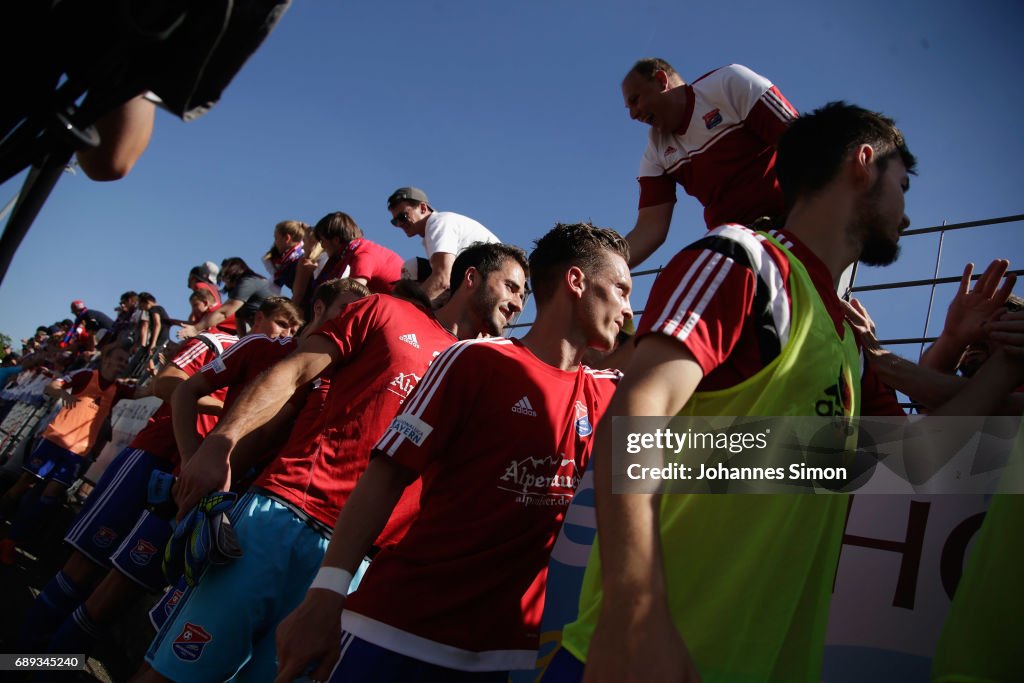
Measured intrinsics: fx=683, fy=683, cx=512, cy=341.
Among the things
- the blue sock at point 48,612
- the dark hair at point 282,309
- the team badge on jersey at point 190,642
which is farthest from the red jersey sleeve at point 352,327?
the blue sock at point 48,612

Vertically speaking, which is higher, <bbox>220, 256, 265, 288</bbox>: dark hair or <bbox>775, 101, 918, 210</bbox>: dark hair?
<bbox>220, 256, 265, 288</bbox>: dark hair

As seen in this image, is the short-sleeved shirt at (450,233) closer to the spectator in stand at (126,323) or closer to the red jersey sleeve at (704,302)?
the red jersey sleeve at (704,302)

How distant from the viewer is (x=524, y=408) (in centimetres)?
243

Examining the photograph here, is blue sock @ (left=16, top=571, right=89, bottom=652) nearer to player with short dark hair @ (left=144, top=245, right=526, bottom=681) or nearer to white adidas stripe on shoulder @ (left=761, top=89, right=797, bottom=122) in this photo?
player with short dark hair @ (left=144, top=245, right=526, bottom=681)

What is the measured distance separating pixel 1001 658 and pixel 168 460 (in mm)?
4770

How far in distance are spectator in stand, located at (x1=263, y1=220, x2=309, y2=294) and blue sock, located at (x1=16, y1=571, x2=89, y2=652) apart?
11.1ft

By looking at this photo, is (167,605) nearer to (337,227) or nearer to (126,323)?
(337,227)

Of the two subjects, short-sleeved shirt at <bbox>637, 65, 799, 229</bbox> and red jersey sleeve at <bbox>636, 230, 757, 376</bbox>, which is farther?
short-sleeved shirt at <bbox>637, 65, 799, 229</bbox>

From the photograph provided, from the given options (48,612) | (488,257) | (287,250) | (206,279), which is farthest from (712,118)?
(206,279)

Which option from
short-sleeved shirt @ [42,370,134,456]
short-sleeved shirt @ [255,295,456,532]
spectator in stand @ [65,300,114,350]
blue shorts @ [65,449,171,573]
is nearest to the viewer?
short-sleeved shirt @ [255,295,456,532]

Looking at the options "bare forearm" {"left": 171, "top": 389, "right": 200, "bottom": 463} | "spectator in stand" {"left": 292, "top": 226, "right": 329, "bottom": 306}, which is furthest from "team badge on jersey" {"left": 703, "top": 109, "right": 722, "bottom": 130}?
"spectator in stand" {"left": 292, "top": 226, "right": 329, "bottom": 306}

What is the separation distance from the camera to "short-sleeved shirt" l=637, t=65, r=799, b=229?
2791mm

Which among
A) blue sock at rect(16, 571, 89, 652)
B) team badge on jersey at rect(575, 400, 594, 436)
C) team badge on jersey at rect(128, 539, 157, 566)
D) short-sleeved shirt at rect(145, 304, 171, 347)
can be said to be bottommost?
blue sock at rect(16, 571, 89, 652)

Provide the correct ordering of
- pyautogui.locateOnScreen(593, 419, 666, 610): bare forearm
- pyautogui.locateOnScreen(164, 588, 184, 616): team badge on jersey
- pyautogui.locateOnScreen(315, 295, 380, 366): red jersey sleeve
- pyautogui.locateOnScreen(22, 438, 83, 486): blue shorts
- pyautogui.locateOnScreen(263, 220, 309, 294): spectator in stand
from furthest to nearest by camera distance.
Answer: pyautogui.locateOnScreen(22, 438, 83, 486): blue shorts
pyautogui.locateOnScreen(263, 220, 309, 294): spectator in stand
pyautogui.locateOnScreen(164, 588, 184, 616): team badge on jersey
pyautogui.locateOnScreen(315, 295, 380, 366): red jersey sleeve
pyautogui.locateOnScreen(593, 419, 666, 610): bare forearm
